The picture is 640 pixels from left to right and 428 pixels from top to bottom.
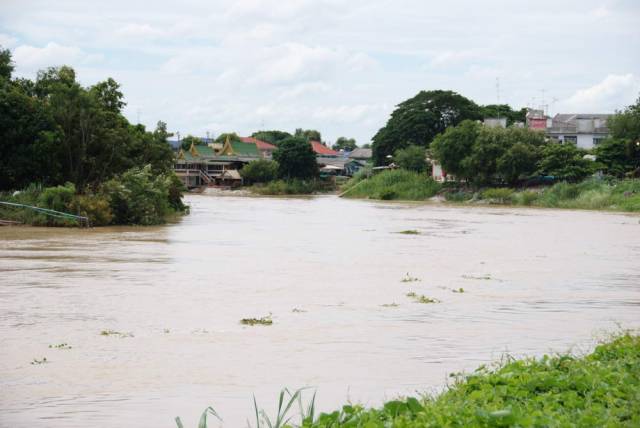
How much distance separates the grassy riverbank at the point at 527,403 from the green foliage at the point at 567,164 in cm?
4709

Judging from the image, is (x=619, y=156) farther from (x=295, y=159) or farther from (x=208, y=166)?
(x=208, y=166)

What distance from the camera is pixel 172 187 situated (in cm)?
3922

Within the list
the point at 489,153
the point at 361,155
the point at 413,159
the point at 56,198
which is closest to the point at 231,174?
the point at 413,159

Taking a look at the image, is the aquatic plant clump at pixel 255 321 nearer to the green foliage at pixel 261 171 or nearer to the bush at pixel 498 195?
the bush at pixel 498 195

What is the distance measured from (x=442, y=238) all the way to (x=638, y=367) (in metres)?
20.5

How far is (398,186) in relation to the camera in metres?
66.4

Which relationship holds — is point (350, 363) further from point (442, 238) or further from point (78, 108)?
point (78, 108)

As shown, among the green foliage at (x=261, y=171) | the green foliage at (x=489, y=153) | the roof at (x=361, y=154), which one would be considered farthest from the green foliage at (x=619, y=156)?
the roof at (x=361, y=154)

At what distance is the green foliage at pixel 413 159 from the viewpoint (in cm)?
6706

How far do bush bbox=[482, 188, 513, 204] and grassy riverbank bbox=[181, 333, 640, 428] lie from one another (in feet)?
161

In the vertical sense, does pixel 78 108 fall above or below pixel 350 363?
above

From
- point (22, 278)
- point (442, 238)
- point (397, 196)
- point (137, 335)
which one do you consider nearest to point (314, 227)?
point (442, 238)

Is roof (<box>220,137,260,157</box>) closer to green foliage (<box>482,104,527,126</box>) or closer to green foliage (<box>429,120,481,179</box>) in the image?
green foliage (<box>482,104,527,126</box>)

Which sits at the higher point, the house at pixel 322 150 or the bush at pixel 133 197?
the house at pixel 322 150
